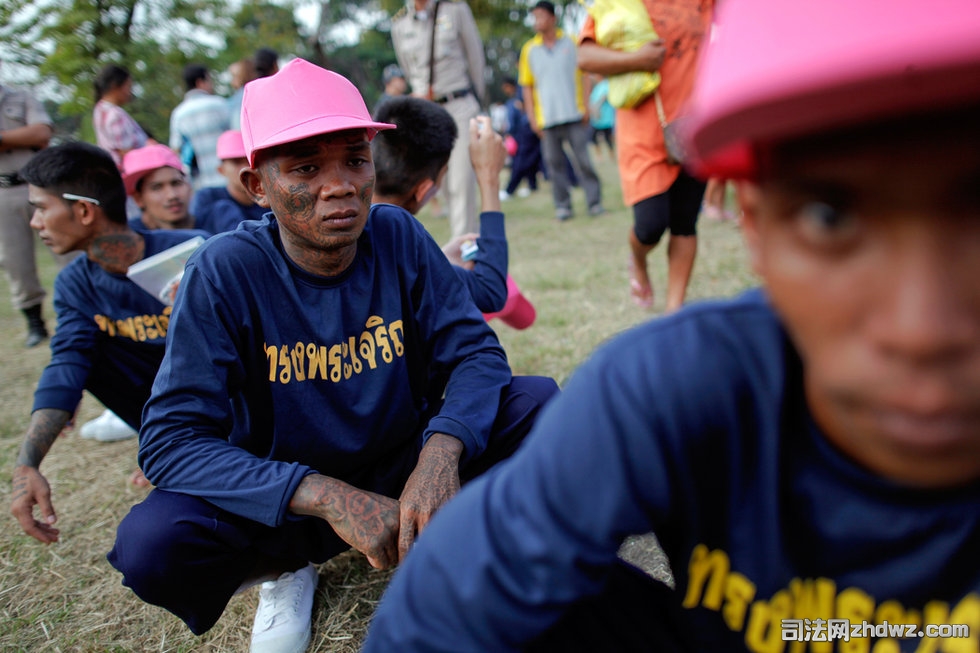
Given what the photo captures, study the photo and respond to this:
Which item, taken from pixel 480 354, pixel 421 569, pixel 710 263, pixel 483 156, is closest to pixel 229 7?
pixel 710 263

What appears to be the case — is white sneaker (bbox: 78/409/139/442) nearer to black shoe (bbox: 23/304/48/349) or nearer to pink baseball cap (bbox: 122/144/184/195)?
pink baseball cap (bbox: 122/144/184/195)

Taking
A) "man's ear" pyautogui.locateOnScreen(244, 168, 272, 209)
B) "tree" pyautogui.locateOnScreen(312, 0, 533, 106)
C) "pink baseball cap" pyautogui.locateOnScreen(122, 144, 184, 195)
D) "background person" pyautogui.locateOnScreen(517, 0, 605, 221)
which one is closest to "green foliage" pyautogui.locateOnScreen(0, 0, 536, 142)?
"background person" pyautogui.locateOnScreen(517, 0, 605, 221)

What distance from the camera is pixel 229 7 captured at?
1452cm

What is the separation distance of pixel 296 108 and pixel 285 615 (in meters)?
1.36

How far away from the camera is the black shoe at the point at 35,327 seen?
17.6 ft

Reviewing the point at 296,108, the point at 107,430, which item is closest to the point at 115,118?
the point at 107,430

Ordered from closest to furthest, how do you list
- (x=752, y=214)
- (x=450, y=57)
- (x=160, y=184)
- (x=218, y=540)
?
(x=752, y=214), (x=218, y=540), (x=160, y=184), (x=450, y=57)

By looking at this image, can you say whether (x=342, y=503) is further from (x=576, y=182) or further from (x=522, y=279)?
(x=576, y=182)

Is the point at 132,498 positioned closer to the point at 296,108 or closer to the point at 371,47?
the point at 296,108

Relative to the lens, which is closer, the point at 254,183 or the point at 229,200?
the point at 254,183

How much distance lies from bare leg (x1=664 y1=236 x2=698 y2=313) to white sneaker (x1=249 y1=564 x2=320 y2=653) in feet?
8.20

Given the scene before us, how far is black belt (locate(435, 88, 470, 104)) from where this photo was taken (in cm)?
584

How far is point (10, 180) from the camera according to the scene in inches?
Answer: 194

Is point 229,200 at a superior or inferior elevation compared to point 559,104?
inferior
